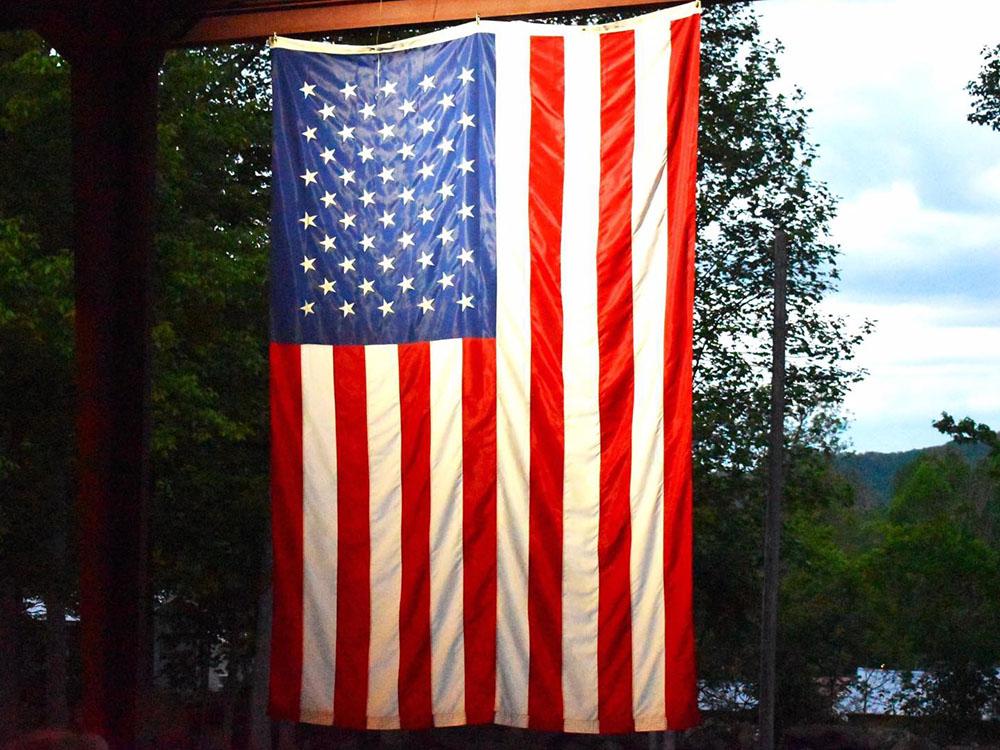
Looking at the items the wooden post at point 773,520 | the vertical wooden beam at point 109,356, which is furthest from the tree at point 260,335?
the vertical wooden beam at point 109,356

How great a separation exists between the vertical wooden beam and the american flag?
654 millimetres

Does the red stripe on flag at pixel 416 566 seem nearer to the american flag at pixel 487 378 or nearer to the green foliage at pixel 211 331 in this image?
the american flag at pixel 487 378

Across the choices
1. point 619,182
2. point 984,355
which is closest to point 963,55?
point 984,355

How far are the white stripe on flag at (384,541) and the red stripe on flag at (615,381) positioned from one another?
92 centimetres

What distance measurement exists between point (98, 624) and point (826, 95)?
72.7 meters

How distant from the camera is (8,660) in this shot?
20.3 metres

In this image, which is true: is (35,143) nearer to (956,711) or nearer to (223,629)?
(223,629)

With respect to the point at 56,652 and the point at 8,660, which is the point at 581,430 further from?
the point at 8,660

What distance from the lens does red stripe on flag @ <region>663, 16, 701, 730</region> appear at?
6.23m

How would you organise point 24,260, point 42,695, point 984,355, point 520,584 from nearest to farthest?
point 520,584 < point 24,260 < point 42,695 < point 984,355

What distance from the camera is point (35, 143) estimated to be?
57.2 feet

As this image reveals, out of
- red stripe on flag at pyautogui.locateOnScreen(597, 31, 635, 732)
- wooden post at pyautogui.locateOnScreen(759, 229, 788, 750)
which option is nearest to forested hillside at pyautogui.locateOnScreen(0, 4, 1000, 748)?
wooden post at pyautogui.locateOnScreen(759, 229, 788, 750)

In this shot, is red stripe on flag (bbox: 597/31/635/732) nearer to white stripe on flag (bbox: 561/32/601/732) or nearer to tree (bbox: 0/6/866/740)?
white stripe on flag (bbox: 561/32/601/732)

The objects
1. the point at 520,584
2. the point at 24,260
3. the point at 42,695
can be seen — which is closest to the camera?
the point at 520,584
